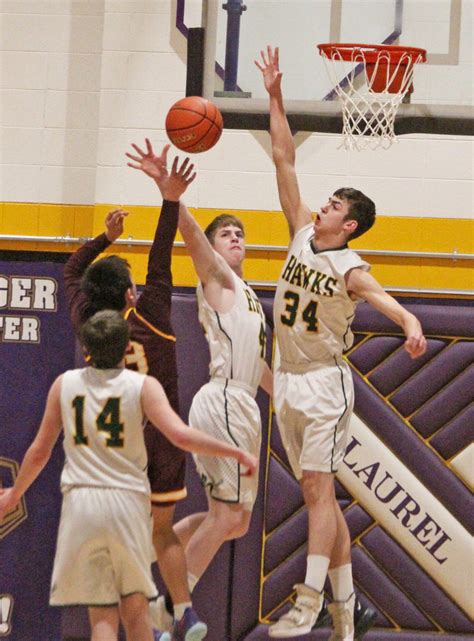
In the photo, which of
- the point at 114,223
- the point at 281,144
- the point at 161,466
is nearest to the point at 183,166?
the point at 114,223

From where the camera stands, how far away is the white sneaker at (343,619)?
6453mm

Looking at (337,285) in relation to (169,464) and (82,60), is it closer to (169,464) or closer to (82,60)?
(169,464)

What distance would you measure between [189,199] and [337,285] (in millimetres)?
1507

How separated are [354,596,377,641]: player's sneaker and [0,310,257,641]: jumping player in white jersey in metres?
2.00

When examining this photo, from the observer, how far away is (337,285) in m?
6.38

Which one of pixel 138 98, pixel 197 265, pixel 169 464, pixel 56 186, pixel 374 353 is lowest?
pixel 169 464

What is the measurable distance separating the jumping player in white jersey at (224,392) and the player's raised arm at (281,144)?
1.57 ft

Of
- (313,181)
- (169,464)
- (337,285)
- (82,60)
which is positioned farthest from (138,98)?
(169,464)

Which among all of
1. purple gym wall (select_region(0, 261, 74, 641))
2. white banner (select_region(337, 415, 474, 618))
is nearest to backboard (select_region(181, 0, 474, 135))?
purple gym wall (select_region(0, 261, 74, 641))

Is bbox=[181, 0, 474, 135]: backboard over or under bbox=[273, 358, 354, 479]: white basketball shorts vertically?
over

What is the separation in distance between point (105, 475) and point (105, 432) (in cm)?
18

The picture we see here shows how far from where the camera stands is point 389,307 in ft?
19.8

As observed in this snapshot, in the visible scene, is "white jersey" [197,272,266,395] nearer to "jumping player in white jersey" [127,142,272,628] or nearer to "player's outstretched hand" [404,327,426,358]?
"jumping player in white jersey" [127,142,272,628]

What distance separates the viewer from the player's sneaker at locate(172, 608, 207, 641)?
605 centimetres
